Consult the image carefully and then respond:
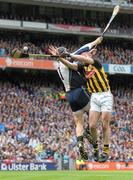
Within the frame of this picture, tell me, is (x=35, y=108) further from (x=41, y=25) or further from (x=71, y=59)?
(x=71, y=59)

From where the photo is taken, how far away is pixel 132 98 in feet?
133

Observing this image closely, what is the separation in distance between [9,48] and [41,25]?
3.16 meters

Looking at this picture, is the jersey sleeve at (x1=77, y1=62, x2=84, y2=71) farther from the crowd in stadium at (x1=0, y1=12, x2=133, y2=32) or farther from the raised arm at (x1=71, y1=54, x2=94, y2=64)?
the crowd in stadium at (x1=0, y1=12, x2=133, y2=32)

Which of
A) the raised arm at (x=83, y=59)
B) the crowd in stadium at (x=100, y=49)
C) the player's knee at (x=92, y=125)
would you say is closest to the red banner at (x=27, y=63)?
the crowd in stadium at (x=100, y=49)

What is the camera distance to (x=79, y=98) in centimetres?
1363

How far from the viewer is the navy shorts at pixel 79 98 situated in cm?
1364

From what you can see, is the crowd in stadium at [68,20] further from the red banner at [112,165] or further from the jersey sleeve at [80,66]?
the jersey sleeve at [80,66]

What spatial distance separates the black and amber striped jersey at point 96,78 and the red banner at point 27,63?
2497cm

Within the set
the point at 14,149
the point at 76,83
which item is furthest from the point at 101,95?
the point at 14,149

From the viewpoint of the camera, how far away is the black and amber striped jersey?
1289 centimetres

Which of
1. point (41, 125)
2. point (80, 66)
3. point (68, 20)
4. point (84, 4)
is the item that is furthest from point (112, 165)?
point (68, 20)

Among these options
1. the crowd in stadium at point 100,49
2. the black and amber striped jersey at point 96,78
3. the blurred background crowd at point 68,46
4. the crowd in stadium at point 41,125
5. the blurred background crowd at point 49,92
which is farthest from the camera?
the blurred background crowd at point 68,46

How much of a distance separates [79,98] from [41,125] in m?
18.7

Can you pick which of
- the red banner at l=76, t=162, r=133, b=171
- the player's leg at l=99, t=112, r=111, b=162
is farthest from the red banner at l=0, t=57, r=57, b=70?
the player's leg at l=99, t=112, r=111, b=162
